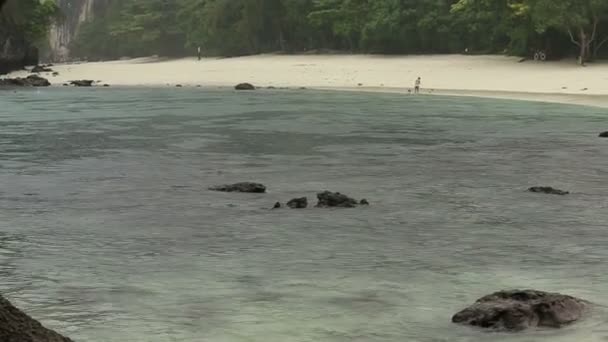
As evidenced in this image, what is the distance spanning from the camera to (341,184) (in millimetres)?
15719

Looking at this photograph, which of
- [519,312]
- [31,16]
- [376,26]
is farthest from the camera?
[31,16]

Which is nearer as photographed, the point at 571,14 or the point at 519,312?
the point at 519,312

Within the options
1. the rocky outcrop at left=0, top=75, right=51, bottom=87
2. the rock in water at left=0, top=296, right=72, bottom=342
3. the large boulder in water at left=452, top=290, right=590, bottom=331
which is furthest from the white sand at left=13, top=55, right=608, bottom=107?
the rock in water at left=0, top=296, right=72, bottom=342

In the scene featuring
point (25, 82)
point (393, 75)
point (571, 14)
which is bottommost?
point (25, 82)

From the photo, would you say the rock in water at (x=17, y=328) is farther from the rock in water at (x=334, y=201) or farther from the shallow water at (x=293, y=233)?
the rock in water at (x=334, y=201)

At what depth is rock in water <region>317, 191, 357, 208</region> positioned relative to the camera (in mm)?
13133

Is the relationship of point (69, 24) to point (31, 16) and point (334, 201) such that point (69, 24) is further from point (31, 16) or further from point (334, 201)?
point (334, 201)

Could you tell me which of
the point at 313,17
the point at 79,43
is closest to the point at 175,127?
the point at 313,17

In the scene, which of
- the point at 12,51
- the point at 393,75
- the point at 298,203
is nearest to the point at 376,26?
the point at 393,75

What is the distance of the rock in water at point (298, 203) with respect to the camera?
12.9 metres

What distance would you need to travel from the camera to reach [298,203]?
12.9 m

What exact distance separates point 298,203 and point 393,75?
147 feet

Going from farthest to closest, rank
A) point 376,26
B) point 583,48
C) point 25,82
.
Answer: point 376,26 < point 25,82 < point 583,48

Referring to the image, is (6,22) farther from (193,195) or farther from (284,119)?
(193,195)
